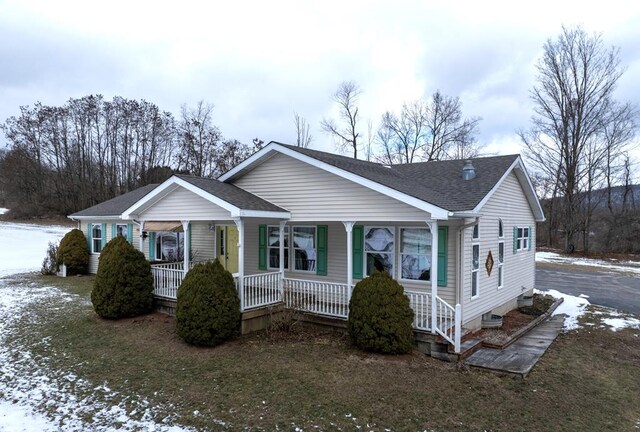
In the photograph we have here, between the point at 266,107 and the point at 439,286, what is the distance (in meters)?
27.0

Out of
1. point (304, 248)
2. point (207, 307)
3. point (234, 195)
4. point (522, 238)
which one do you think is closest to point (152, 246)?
point (234, 195)

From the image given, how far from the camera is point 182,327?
8.74m

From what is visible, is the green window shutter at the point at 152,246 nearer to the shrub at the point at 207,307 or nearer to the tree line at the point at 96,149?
the shrub at the point at 207,307

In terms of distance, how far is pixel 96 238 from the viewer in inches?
760

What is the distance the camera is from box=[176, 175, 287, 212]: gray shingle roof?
969cm

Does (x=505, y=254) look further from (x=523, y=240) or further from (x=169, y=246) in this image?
(x=169, y=246)

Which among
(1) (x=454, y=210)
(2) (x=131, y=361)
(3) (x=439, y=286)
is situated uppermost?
(1) (x=454, y=210)

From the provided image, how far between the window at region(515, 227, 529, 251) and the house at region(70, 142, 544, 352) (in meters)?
0.18

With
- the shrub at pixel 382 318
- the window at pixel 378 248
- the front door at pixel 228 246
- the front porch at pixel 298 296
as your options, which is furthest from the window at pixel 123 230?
the shrub at pixel 382 318

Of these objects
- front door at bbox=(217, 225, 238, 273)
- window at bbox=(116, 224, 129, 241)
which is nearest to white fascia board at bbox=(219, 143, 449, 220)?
front door at bbox=(217, 225, 238, 273)

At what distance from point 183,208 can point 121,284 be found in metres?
2.67

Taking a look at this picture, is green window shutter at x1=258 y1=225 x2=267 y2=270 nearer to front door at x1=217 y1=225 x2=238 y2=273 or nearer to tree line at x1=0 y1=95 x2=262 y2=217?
front door at x1=217 y1=225 x2=238 y2=273

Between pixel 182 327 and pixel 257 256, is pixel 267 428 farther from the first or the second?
pixel 257 256

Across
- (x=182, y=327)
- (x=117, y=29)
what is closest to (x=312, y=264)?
(x=182, y=327)
